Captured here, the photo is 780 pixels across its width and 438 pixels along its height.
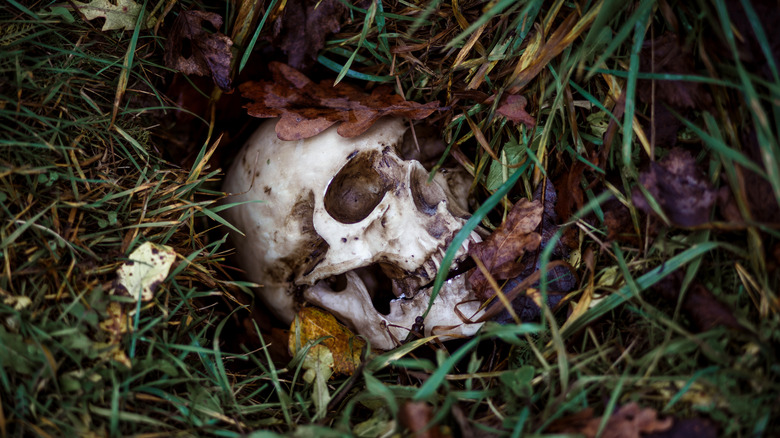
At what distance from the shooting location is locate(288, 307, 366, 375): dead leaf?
1.96 metres

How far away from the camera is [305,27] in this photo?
85.6 inches

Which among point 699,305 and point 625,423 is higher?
point 699,305

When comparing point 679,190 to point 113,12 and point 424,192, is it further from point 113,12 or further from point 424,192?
point 113,12

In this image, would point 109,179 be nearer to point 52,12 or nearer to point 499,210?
point 52,12

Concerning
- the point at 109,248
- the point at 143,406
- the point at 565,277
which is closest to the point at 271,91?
the point at 109,248

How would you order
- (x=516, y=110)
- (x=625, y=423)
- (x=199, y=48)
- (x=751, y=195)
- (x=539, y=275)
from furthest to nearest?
(x=199, y=48) → (x=516, y=110) → (x=539, y=275) → (x=751, y=195) → (x=625, y=423)

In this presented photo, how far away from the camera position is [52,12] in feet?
6.04

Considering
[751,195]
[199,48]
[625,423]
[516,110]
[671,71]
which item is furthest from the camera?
[199,48]

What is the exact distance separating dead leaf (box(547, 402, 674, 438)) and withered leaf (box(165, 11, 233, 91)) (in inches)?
74.2

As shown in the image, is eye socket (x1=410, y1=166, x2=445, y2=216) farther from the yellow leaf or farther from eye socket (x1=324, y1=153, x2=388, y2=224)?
the yellow leaf

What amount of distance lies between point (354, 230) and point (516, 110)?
31.5 inches

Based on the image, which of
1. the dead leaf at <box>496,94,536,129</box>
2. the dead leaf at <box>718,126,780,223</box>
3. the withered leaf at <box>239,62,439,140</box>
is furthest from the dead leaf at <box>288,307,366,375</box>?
the dead leaf at <box>718,126,780,223</box>

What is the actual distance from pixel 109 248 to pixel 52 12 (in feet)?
3.06

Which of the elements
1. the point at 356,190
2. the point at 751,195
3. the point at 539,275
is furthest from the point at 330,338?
the point at 751,195
